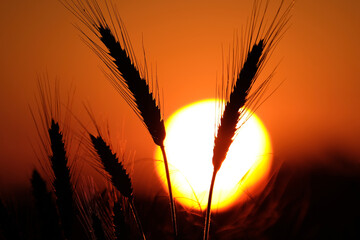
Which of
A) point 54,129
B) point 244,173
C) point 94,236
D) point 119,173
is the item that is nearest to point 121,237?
point 94,236

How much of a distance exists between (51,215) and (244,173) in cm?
88

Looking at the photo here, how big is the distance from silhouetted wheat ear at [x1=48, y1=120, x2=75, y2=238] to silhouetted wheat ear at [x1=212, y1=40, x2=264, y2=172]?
598 millimetres

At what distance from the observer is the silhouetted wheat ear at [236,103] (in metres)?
0.95

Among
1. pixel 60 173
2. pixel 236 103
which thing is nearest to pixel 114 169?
pixel 60 173

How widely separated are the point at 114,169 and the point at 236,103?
0.53 metres

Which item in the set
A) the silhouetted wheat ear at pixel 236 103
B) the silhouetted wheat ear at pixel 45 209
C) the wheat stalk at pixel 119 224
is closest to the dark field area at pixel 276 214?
the wheat stalk at pixel 119 224

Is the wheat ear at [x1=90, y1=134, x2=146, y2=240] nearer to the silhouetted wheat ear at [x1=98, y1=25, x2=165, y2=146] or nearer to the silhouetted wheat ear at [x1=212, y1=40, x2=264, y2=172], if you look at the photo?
the silhouetted wheat ear at [x1=98, y1=25, x2=165, y2=146]

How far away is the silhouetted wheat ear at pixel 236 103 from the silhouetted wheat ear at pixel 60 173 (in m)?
0.60

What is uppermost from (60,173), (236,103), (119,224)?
(236,103)

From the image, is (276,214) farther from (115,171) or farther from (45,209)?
(45,209)

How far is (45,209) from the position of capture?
1.01 m

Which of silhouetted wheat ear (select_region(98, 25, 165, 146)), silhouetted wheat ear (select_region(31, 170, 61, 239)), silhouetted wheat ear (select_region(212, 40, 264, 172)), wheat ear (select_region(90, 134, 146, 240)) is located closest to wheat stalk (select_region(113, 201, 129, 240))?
wheat ear (select_region(90, 134, 146, 240))

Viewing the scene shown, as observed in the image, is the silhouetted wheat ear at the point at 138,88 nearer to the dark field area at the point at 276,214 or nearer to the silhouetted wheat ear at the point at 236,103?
the silhouetted wheat ear at the point at 236,103

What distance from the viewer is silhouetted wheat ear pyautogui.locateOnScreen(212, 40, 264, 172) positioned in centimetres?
95
